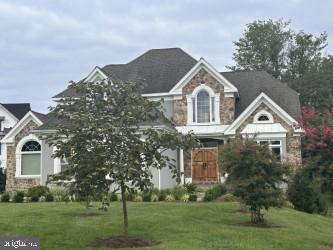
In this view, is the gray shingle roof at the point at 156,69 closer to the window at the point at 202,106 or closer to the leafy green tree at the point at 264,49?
the window at the point at 202,106

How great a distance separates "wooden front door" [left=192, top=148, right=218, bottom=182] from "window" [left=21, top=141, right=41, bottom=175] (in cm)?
942

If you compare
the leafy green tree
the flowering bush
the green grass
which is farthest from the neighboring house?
the flowering bush

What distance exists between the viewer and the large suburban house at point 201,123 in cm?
2862

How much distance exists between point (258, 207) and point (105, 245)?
6.45 metres

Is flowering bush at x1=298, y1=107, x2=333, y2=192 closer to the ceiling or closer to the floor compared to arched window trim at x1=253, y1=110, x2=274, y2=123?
closer to the floor

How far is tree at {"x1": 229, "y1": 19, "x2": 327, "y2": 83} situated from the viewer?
55.2 metres

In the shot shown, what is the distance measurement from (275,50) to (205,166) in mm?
29360

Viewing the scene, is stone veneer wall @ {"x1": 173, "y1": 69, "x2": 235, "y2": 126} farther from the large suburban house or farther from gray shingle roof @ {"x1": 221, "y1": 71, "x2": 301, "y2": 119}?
gray shingle roof @ {"x1": 221, "y1": 71, "x2": 301, "y2": 119}

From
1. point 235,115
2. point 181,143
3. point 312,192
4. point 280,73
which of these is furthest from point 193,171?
point 280,73

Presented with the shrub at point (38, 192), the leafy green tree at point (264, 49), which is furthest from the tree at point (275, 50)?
the shrub at point (38, 192)

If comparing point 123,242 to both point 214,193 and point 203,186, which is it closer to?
point 214,193

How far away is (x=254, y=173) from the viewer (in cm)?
1706

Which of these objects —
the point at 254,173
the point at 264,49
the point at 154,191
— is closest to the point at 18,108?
the point at 264,49

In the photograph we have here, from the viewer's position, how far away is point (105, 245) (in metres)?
12.7
